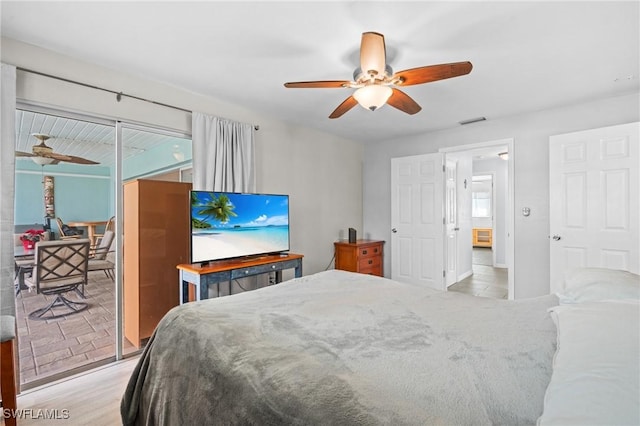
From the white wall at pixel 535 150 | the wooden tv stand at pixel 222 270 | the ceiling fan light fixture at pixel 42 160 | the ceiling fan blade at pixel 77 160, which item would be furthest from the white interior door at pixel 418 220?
Answer: the ceiling fan light fixture at pixel 42 160

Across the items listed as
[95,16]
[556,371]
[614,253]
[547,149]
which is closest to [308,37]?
[95,16]

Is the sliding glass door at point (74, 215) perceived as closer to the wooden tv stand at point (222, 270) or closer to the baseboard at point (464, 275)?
the wooden tv stand at point (222, 270)

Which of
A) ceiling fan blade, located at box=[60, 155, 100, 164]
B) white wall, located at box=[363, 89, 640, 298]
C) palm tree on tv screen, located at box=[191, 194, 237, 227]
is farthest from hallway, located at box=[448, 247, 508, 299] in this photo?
ceiling fan blade, located at box=[60, 155, 100, 164]

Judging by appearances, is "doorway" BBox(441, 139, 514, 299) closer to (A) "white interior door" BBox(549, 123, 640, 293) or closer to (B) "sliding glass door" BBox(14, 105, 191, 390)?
(A) "white interior door" BBox(549, 123, 640, 293)

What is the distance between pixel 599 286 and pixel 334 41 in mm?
2040

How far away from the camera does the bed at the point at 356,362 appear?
76 centimetres

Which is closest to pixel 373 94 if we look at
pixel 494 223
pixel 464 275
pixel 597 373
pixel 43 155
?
pixel 597 373

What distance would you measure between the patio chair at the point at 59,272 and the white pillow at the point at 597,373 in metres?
3.15

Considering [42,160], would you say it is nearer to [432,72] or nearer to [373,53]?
[373,53]

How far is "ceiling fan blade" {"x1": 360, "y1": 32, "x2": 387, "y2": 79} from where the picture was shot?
1.72m

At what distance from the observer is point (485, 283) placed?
5.29 meters

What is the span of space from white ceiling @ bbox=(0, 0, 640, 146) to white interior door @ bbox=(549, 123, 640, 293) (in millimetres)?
512

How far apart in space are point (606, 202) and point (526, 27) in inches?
86.4

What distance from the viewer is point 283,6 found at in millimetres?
1761
